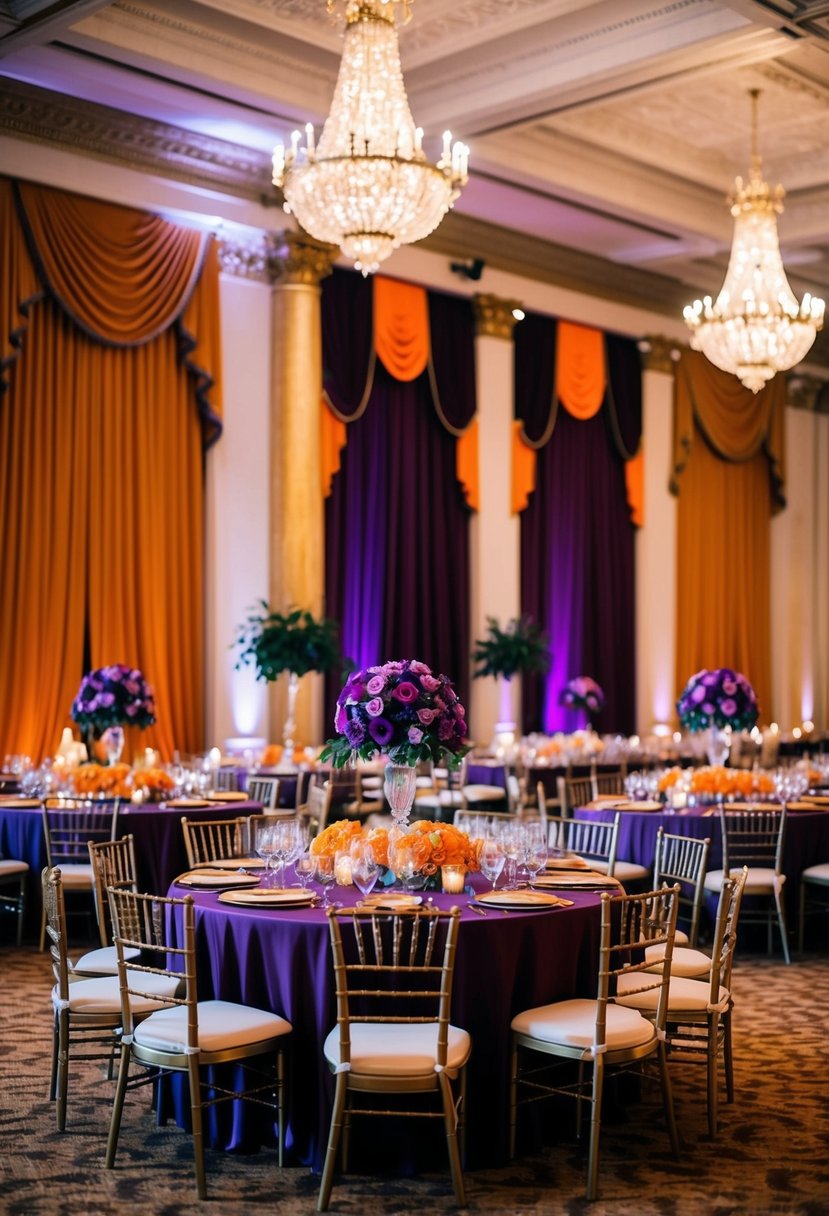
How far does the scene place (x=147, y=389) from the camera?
1125 centimetres

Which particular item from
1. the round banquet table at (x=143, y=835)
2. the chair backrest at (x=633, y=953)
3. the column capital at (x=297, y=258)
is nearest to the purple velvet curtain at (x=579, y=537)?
the column capital at (x=297, y=258)

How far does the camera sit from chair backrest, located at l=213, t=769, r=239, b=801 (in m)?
9.88

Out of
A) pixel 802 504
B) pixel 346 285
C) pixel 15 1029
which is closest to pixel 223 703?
pixel 346 285

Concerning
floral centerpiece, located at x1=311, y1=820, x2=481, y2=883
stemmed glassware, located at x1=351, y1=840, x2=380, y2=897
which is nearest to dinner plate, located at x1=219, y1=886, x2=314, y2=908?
stemmed glassware, located at x1=351, y1=840, x2=380, y2=897

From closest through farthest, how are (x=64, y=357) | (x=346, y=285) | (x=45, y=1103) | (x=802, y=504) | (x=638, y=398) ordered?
1. (x=45, y=1103)
2. (x=64, y=357)
3. (x=346, y=285)
4. (x=638, y=398)
5. (x=802, y=504)

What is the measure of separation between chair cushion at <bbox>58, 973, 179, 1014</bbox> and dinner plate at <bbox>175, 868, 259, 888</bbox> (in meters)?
0.35

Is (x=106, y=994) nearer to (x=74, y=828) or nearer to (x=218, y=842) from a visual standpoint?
(x=218, y=842)

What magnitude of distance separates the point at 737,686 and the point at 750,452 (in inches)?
330

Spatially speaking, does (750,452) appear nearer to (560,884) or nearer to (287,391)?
(287,391)

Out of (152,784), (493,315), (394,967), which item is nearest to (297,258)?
(493,315)

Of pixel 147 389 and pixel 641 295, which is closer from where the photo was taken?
pixel 147 389

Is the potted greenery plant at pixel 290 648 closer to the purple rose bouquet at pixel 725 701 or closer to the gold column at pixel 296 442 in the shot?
the gold column at pixel 296 442

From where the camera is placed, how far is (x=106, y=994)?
16.4 ft

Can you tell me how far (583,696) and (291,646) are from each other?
12.8 feet
